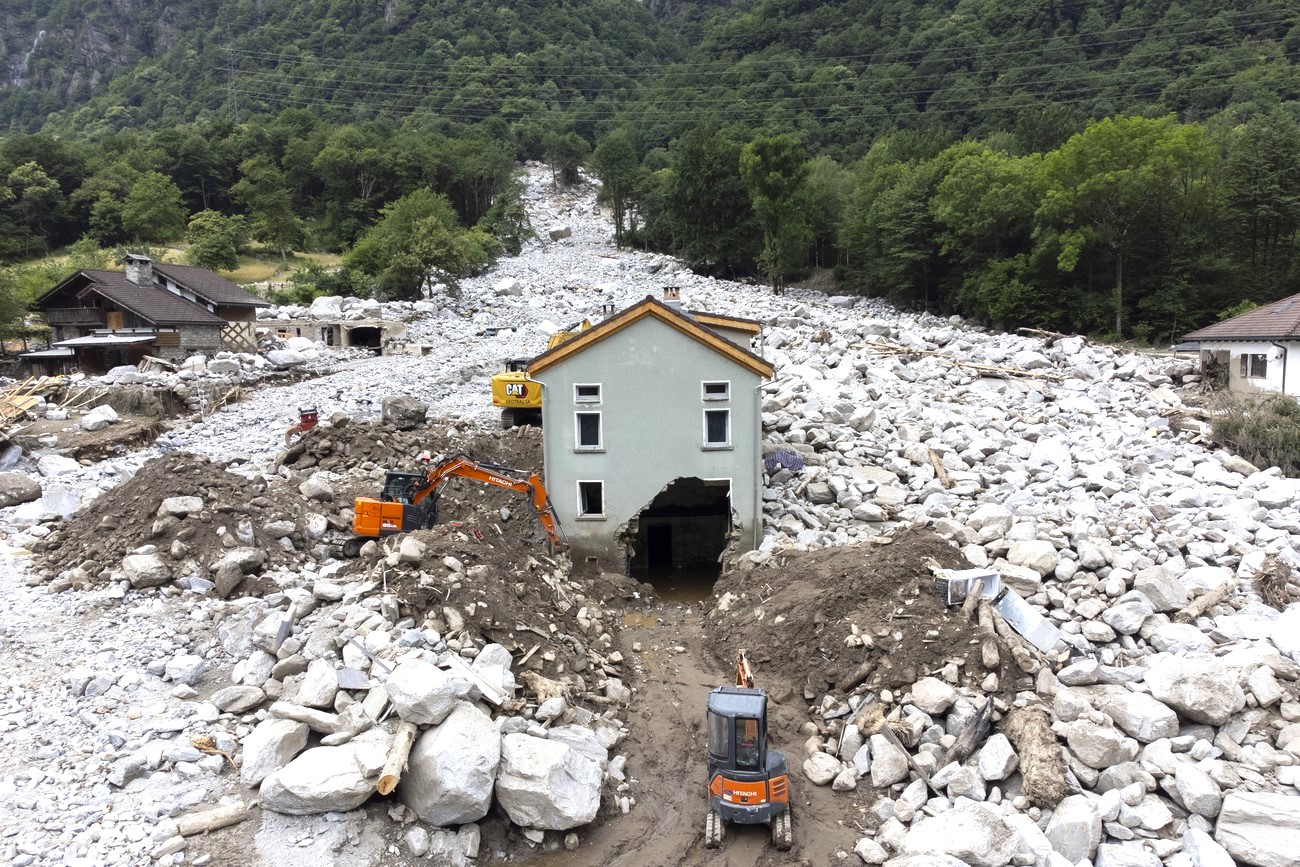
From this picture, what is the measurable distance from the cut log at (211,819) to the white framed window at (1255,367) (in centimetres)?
3047

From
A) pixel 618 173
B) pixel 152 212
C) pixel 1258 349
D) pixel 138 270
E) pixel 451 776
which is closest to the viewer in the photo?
pixel 451 776

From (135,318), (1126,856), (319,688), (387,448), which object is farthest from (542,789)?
(135,318)

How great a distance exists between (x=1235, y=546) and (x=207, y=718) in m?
16.9

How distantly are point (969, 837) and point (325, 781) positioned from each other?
296 inches

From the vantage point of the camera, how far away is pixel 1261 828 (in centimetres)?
908

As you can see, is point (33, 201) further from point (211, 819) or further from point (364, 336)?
point (211, 819)

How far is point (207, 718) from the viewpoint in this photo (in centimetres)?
1084

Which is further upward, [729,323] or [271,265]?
[271,265]

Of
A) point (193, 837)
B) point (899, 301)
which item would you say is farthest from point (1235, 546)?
point (899, 301)

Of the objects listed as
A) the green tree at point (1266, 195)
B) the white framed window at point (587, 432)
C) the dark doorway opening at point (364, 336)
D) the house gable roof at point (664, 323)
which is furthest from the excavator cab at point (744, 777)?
the green tree at point (1266, 195)

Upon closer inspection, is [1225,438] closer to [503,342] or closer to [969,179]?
[969,179]

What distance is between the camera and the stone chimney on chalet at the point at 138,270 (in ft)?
134

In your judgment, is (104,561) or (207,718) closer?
(207,718)

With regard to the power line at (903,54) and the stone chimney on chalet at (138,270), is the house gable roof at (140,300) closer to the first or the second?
the stone chimney on chalet at (138,270)
